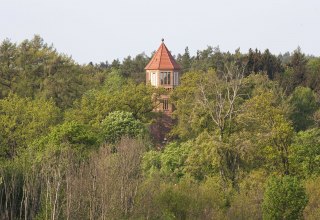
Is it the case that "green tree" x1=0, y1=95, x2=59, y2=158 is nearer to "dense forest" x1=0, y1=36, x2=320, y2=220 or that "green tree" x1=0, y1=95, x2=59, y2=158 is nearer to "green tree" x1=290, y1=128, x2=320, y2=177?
"dense forest" x1=0, y1=36, x2=320, y2=220

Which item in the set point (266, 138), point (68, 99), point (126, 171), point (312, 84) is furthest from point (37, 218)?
point (312, 84)

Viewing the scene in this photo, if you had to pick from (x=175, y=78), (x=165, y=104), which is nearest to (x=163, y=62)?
(x=175, y=78)

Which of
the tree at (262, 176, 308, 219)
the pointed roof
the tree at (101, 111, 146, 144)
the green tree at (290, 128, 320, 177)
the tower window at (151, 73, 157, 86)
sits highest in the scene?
→ the pointed roof

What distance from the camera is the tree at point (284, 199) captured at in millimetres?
29828

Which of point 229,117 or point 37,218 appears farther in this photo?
point 229,117

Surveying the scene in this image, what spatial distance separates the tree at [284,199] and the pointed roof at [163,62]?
1408 inches

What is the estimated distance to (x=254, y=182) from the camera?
112 feet

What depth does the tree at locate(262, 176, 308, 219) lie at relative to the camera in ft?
97.9

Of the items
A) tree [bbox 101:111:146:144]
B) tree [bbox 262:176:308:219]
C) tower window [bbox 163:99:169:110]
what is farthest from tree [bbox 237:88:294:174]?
tower window [bbox 163:99:169:110]

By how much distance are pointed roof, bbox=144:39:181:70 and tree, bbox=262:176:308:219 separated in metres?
35.8

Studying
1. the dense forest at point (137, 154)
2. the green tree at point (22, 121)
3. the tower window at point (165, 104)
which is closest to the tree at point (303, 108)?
the dense forest at point (137, 154)

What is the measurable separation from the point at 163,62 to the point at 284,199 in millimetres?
37113

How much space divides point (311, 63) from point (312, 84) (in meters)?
16.2

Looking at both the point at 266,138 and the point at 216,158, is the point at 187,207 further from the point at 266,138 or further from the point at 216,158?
the point at 266,138
